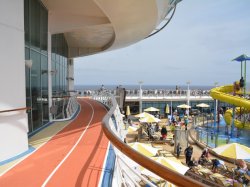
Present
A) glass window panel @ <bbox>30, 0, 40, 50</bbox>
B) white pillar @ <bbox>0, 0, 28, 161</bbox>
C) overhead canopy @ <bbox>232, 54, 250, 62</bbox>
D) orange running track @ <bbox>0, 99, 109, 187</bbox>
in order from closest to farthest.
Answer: orange running track @ <bbox>0, 99, 109, 187</bbox>
white pillar @ <bbox>0, 0, 28, 161</bbox>
glass window panel @ <bbox>30, 0, 40, 50</bbox>
overhead canopy @ <bbox>232, 54, 250, 62</bbox>

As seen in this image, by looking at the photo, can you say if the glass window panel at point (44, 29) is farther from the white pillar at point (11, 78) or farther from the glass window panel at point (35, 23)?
the white pillar at point (11, 78)

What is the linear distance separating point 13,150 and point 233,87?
2074 centimetres

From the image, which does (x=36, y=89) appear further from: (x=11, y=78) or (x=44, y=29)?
(x=11, y=78)

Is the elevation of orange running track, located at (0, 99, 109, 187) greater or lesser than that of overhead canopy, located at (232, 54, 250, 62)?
lesser

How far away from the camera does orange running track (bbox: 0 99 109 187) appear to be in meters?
4.04

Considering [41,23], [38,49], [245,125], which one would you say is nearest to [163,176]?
[38,49]

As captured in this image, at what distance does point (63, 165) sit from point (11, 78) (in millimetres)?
2087

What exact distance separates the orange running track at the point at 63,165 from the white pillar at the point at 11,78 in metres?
0.51

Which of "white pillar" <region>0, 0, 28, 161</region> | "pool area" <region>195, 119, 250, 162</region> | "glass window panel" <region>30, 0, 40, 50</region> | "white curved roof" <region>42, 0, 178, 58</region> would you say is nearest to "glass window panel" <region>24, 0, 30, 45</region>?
"glass window panel" <region>30, 0, 40, 50</region>

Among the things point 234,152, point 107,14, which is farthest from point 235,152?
point 107,14

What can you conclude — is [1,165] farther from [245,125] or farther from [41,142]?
[245,125]

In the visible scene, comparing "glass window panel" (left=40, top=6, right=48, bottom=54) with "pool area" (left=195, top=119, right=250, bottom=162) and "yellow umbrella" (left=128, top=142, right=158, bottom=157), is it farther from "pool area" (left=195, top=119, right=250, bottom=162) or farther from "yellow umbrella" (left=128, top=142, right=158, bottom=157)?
"pool area" (left=195, top=119, right=250, bottom=162)

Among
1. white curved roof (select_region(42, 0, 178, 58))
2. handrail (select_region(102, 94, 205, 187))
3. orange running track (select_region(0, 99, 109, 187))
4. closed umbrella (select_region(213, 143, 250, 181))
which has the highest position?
white curved roof (select_region(42, 0, 178, 58))

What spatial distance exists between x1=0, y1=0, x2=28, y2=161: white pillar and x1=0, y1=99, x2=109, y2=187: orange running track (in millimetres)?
512
